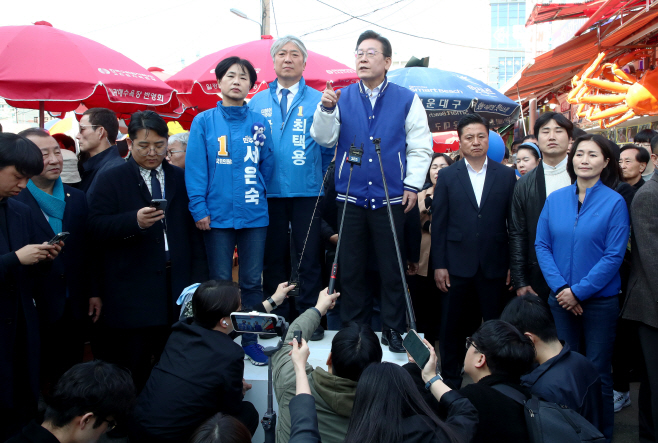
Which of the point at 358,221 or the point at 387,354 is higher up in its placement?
the point at 358,221

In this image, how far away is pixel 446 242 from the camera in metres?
3.65

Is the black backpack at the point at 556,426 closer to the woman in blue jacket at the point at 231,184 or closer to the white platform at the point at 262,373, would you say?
the white platform at the point at 262,373

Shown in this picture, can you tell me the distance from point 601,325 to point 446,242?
1.13 m

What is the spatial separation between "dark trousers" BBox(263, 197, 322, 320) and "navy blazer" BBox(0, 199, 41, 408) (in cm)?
157

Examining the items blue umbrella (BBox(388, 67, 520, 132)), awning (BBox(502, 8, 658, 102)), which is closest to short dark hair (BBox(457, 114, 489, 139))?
blue umbrella (BBox(388, 67, 520, 132))

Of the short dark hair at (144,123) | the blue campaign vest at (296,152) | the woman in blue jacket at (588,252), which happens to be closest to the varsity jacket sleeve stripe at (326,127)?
the blue campaign vest at (296,152)

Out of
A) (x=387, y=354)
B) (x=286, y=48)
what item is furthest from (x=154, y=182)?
(x=387, y=354)

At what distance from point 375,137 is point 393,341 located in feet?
4.55

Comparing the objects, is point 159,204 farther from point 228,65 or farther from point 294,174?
point 228,65

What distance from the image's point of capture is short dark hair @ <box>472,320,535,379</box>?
2.19 metres

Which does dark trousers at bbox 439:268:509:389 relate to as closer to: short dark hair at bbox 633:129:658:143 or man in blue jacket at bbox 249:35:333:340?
man in blue jacket at bbox 249:35:333:340

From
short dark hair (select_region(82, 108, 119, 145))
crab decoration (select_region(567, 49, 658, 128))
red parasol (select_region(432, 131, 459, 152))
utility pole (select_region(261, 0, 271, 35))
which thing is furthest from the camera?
red parasol (select_region(432, 131, 459, 152))

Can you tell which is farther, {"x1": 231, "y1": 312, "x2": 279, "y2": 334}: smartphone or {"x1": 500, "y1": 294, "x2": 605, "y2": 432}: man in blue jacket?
{"x1": 500, "y1": 294, "x2": 605, "y2": 432}: man in blue jacket

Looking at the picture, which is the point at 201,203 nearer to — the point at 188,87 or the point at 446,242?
the point at 446,242
